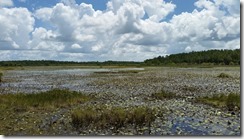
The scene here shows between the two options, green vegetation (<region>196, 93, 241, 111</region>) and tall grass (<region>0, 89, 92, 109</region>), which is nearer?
green vegetation (<region>196, 93, 241, 111</region>)

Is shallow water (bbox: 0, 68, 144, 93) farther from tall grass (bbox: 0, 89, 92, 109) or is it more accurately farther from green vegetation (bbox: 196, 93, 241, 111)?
green vegetation (bbox: 196, 93, 241, 111)

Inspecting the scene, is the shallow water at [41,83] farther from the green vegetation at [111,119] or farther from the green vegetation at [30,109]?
the green vegetation at [111,119]

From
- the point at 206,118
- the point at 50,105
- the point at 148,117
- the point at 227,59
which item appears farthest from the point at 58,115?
the point at 227,59

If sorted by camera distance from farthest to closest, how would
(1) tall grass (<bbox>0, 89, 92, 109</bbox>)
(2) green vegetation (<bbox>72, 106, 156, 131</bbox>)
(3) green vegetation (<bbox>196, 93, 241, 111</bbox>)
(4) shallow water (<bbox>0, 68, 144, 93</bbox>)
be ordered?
(4) shallow water (<bbox>0, 68, 144, 93</bbox>), (1) tall grass (<bbox>0, 89, 92, 109</bbox>), (3) green vegetation (<bbox>196, 93, 241, 111</bbox>), (2) green vegetation (<bbox>72, 106, 156, 131</bbox>)

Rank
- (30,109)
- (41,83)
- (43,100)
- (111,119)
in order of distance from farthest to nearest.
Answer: (41,83) < (43,100) < (30,109) < (111,119)

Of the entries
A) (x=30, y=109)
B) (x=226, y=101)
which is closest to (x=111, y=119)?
(x=30, y=109)

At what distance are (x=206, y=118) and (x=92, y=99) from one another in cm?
1225

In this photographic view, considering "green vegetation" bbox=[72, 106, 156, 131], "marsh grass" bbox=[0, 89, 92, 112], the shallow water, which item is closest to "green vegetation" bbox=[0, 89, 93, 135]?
"marsh grass" bbox=[0, 89, 92, 112]

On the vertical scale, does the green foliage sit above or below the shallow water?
above

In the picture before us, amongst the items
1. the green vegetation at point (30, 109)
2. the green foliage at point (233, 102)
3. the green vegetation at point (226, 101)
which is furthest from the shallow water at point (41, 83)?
→ the green foliage at point (233, 102)

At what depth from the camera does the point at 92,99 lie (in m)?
28.0

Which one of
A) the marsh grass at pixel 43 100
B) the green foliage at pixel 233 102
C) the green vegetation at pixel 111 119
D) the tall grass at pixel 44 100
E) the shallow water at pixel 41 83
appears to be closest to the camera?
the green vegetation at pixel 111 119

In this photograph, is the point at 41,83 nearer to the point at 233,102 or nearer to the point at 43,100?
the point at 43,100

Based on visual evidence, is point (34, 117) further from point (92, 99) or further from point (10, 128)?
point (92, 99)
